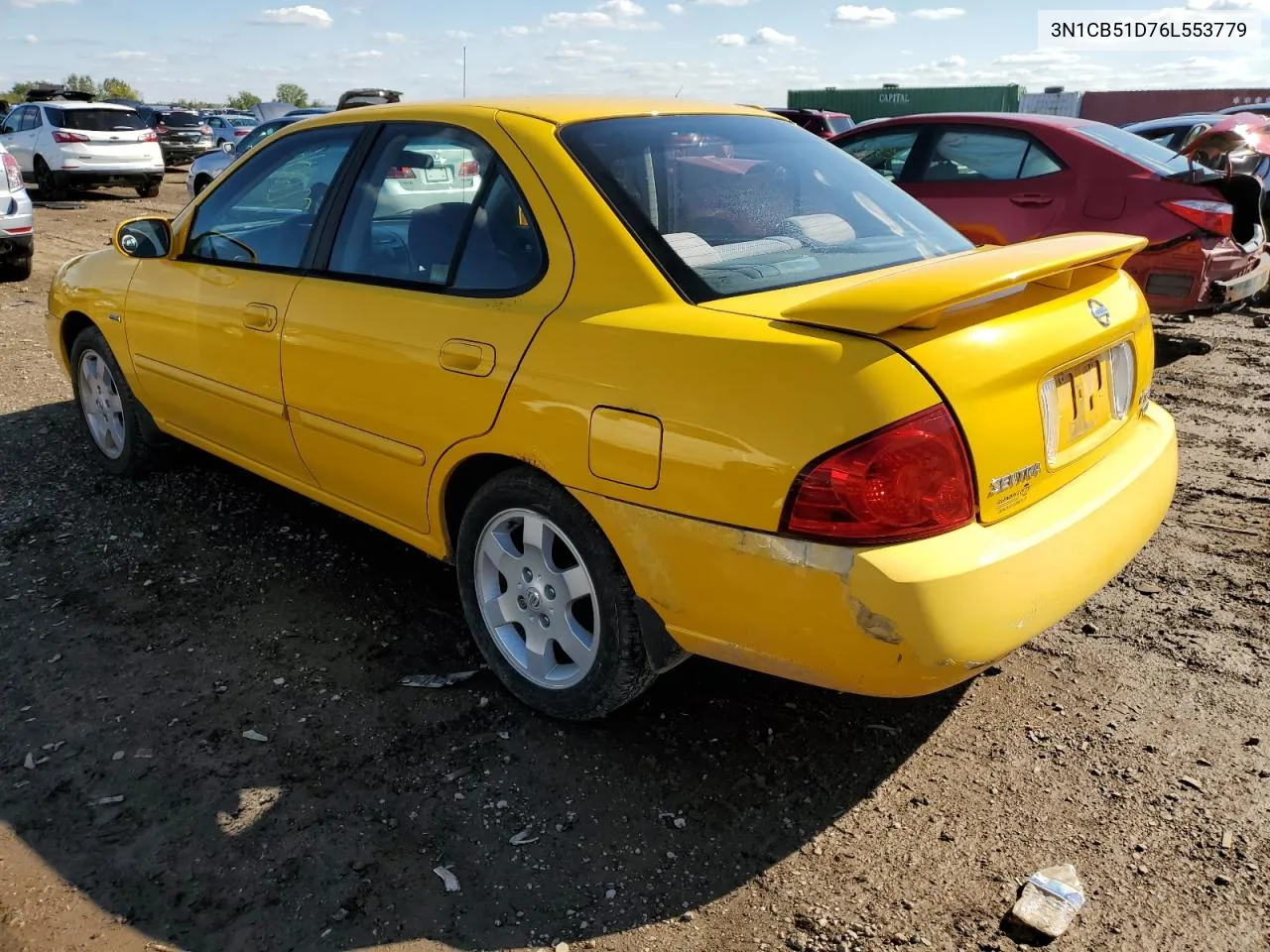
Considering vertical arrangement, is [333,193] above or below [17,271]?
above

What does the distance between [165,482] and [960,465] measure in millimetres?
3935

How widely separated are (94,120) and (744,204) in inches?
725

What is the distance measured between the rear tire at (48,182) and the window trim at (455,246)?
17.1 meters

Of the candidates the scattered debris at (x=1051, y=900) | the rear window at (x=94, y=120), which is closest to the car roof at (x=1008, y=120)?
the scattered debris at (x=1051, y=900)

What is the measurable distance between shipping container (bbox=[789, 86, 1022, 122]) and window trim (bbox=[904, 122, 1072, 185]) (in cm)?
3451

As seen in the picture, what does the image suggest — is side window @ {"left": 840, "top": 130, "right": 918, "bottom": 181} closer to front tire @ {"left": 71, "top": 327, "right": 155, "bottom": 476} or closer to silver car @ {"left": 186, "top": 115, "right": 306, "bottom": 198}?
front tire @ {"left": 71, "top": 327, "right": 155, "bottom": 476}

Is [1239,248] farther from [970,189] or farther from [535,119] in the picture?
[535,119]

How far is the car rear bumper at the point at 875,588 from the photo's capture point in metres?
2.07

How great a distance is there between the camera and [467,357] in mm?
2721

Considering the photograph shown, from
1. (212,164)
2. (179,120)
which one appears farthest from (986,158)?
(179,120)

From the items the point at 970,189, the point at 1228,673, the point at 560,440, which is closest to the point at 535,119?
the point at 560,440

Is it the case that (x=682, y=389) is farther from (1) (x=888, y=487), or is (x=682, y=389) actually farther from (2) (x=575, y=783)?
(2) (x=575, y=783)

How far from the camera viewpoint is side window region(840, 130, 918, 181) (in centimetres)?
757

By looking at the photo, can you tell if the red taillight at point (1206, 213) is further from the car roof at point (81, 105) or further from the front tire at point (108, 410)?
the car roof at point (81, 105)
